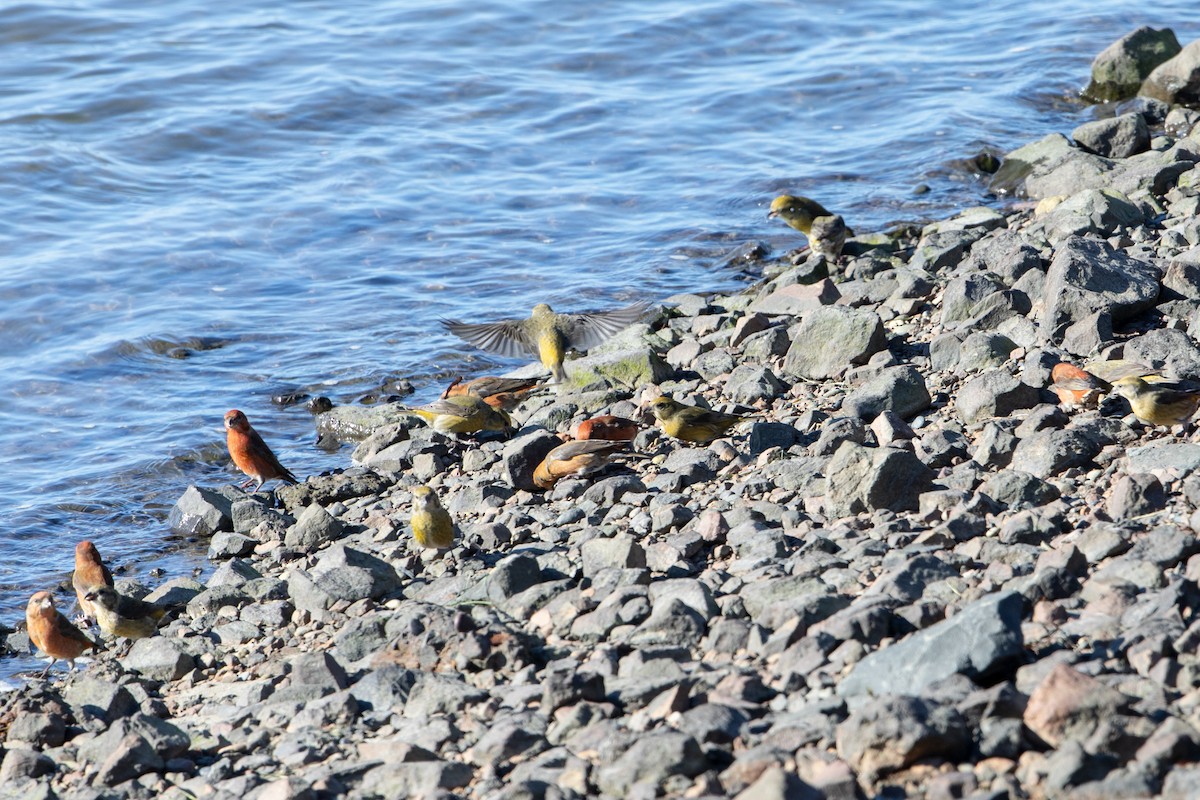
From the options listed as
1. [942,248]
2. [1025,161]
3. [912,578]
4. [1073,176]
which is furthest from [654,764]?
[1025,161]

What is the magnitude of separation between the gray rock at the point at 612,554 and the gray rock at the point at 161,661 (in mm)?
1928

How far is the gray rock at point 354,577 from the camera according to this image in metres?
6.20

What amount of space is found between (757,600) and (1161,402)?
2.24m

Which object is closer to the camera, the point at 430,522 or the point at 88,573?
the point at 430,522

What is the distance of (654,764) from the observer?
3.91m

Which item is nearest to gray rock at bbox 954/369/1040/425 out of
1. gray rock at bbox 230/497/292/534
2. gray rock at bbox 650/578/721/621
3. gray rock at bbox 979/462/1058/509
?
gray rock at bbox 979/462/1058/509

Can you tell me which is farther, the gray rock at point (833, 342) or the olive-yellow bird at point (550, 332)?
the olive-yellow bird at point (550, 332)

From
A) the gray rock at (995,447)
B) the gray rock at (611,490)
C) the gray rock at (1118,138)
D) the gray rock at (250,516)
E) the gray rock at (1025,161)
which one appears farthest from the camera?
the gray rock at (1025,161)

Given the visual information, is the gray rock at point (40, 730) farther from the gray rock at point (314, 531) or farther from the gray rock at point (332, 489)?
the gray rock at point (332, 489)

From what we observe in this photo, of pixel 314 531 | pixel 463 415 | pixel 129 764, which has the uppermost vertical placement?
pixel 129 764

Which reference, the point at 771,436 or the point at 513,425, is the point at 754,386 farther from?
the point at 513,425

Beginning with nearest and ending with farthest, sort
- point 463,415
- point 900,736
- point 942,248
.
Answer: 1. point 900,736
2. point 463,415
3. point 942,248

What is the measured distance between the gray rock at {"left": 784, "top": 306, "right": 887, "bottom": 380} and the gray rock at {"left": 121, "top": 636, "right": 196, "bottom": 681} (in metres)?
4.05

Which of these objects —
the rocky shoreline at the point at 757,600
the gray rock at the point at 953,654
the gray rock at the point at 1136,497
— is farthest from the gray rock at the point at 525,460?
the gray rock at the point at 953,654
